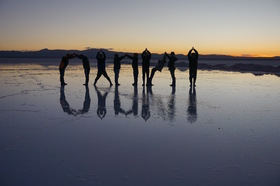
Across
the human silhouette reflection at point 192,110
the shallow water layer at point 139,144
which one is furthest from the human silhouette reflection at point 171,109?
the human silhouette reflection at point 192,110

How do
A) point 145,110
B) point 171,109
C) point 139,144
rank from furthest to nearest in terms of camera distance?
point 171,109
point 145,110
point 139,144

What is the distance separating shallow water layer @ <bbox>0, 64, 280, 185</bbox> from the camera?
4246 millimetres

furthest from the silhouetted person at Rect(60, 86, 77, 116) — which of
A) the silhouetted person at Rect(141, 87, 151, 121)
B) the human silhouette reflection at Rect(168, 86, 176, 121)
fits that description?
the human silhouette reflection at Rect(168, 86, 176, 121)

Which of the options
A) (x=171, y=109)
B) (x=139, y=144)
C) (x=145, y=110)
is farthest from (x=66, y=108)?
(x=139, y=144)

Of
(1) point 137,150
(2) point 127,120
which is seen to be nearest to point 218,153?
(1) point 137,150

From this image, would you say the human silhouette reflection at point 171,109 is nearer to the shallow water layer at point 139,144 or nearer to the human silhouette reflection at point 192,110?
the shallow water layer at point 139,144

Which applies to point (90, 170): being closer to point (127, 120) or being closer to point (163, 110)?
point (127, 120)

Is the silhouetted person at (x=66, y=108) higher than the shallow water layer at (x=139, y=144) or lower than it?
higher

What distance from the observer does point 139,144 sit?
5.71m

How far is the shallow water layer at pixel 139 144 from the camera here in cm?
425

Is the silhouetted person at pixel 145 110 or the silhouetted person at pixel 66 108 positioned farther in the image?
the silhouetted person at pixel 66 108

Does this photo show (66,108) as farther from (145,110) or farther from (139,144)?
(139,144)

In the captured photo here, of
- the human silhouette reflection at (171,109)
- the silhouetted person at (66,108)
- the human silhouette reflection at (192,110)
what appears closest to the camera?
the human silhouette reflection at (192,110)

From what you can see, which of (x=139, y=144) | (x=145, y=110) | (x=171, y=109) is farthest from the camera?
(x=171, y=109)
